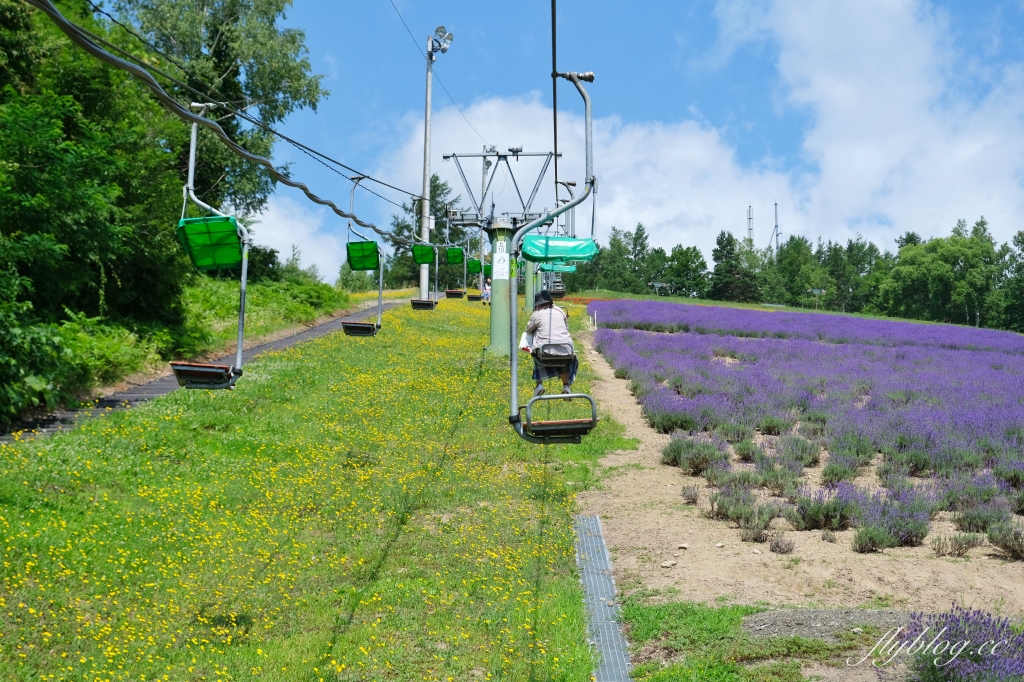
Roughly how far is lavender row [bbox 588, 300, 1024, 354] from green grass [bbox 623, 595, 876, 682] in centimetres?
2696

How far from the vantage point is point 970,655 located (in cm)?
646

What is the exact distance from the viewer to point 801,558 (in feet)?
33.8

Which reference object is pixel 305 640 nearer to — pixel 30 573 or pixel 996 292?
pixel 30 573

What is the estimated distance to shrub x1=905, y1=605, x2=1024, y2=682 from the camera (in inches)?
243

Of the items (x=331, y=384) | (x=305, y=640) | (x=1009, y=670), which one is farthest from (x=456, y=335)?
(x=1009, y=670)

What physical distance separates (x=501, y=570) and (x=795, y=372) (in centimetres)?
1547

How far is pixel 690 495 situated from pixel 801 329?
2617 centimetres

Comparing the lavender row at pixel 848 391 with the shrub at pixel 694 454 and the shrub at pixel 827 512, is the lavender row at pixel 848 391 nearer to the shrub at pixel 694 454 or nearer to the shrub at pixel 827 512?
the shrub at pixel 694 454

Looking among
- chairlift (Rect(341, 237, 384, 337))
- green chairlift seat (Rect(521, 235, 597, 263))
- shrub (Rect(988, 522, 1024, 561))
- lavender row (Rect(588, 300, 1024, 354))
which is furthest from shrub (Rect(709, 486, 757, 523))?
lavender row (Rect(588, 300, 1024, 354))

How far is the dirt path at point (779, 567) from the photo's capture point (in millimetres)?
8914

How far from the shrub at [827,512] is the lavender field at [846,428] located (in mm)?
19

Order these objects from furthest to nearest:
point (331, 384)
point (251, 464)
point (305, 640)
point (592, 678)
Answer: point (331, 384), point (251, 464), point (305, 640), point (592, 678)

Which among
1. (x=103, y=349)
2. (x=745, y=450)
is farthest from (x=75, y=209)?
(x=745, y=450)

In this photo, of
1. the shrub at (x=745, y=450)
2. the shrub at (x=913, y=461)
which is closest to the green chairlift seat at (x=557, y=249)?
the shrub at (x=745, y=450)
